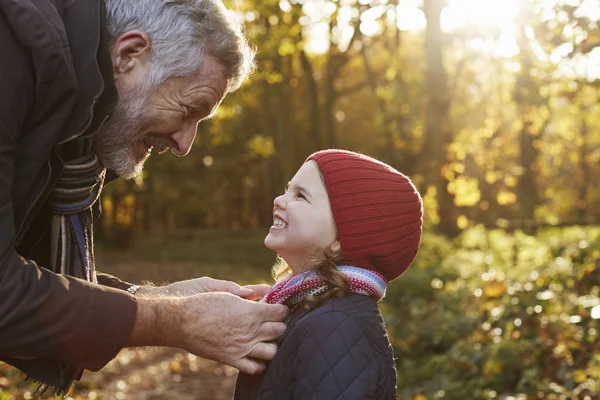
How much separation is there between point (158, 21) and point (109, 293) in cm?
104

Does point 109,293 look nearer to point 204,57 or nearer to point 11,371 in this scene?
point 204,57

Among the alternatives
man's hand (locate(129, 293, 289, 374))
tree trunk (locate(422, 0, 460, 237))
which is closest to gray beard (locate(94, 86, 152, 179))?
man's hand (locate(129, 293, 289, 374))

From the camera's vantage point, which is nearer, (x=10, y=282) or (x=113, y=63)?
(x=10, y=282)

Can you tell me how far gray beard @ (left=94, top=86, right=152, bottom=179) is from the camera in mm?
2936

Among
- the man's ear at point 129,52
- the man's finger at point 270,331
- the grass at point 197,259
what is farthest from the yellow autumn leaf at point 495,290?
the grass at point 197,259

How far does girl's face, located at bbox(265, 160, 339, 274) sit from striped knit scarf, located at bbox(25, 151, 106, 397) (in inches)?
27.3

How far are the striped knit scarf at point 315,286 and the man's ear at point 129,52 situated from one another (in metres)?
0.98

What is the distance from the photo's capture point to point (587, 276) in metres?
7.81

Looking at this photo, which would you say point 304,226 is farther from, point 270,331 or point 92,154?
point 92,154

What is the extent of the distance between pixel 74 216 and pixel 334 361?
1129 millimetres

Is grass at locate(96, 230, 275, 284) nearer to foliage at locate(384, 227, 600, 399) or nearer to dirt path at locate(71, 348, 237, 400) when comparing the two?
dirt path at locate(71, 348, 237, 400)

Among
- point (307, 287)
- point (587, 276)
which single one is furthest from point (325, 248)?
point (587, 276)

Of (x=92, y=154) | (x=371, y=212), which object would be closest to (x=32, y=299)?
(x=92, y=154)

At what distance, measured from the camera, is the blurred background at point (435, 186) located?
6.60m
